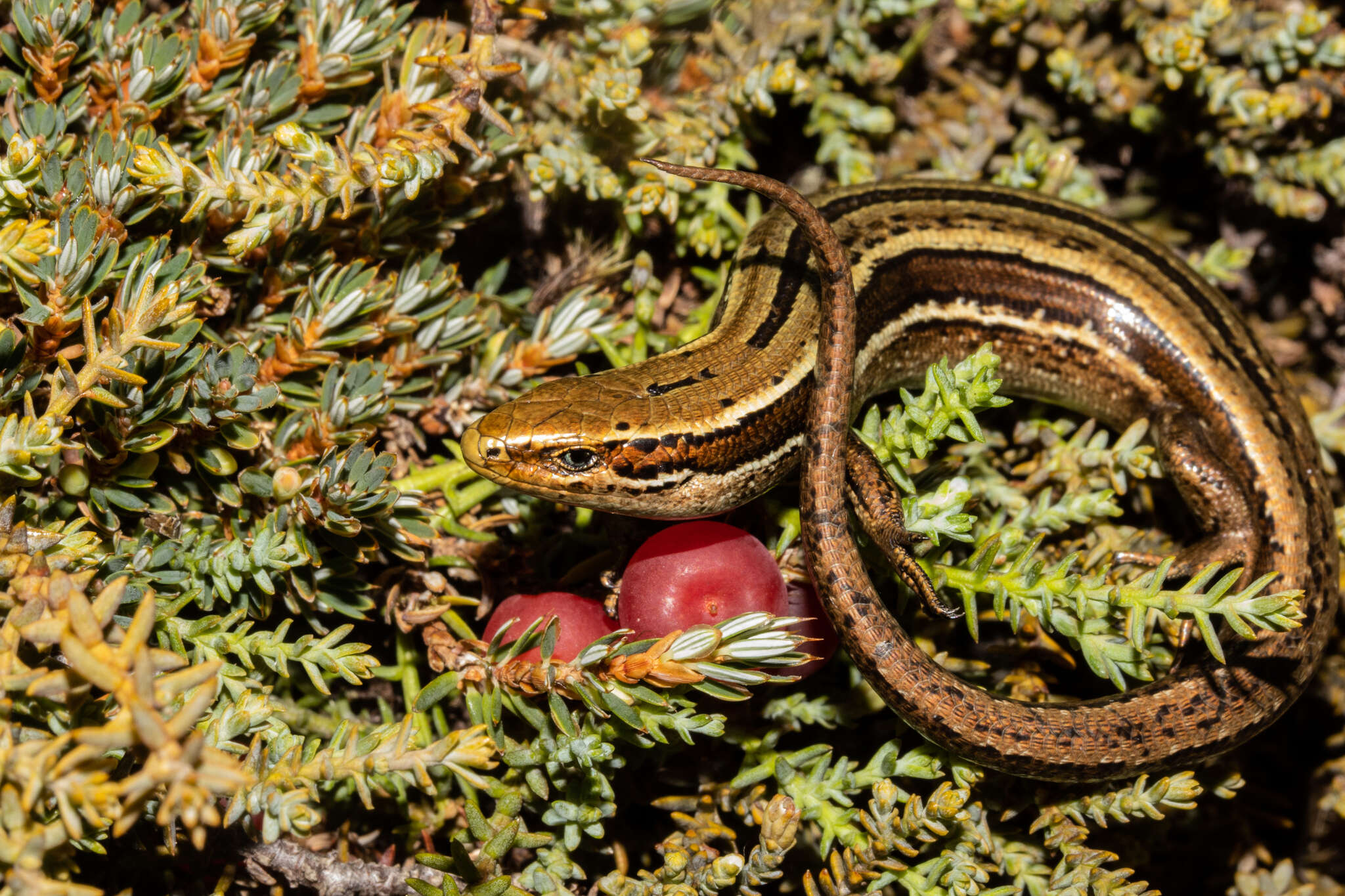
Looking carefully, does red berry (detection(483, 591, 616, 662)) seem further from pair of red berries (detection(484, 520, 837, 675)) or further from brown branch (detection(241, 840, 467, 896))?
brown branch (detection(241, 840, 467, 896))

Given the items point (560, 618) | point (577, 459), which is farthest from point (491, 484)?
point (560, 618)

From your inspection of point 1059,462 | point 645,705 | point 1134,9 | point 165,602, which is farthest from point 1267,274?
point 165,602

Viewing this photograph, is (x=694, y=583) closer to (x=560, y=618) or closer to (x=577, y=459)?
(x=560, y=618)

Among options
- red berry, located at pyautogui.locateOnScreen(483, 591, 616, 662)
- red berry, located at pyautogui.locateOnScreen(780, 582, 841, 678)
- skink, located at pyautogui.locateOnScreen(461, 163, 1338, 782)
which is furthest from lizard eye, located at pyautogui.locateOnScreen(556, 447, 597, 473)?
red berry, located at pyautogui.locateOnScreen(780, 582, 841, 678)

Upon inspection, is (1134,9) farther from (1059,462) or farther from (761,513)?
(761,513)

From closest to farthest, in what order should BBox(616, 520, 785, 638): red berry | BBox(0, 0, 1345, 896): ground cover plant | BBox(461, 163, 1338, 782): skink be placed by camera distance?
BBox(0, 0, 1345, 896): ground cover plant
BBox(616, 520, 785, 638): red berry
BBox(461, 163, 1338, 782): skink

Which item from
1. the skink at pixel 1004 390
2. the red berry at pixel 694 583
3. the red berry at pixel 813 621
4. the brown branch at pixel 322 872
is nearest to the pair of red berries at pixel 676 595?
the red berry at pixel 694 583
